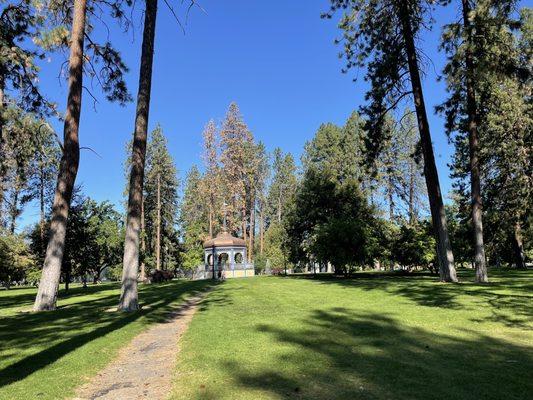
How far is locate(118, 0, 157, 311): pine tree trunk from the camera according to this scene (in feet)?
46.1

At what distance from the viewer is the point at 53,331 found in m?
9.92

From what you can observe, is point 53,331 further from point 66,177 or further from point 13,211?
point 13,211

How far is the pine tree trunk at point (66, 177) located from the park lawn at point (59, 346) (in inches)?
37.3

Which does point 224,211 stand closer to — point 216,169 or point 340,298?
point 216,169

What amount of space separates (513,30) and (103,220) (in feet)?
117

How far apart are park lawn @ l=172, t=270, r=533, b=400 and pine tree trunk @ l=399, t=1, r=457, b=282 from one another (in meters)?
7.25

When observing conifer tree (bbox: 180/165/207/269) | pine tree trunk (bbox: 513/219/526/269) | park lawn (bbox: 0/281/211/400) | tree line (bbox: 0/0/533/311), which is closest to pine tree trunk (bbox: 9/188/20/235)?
tree line (bbox: 0/0/533/311)

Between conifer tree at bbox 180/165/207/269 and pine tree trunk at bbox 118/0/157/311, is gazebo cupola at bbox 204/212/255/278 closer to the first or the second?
conifer tree at bbox 180/165/207/269

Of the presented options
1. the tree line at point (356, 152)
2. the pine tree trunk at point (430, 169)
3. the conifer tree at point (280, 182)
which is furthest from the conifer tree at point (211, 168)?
the pine tree trunk at point (430, 169)

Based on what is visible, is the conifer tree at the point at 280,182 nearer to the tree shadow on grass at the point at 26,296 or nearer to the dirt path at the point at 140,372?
the tree shadow on grass at the point at 26,296

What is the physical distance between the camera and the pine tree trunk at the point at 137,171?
46.1 feet

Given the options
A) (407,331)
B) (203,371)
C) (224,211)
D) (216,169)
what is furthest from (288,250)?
(203,371)

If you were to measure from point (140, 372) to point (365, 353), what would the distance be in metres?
3.44

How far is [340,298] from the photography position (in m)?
15.6
